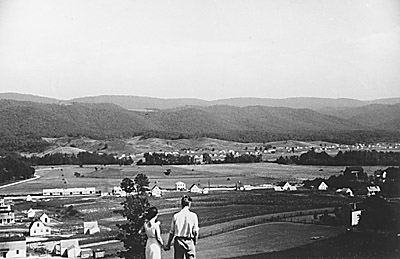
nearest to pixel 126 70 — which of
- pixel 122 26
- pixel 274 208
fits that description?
pixel 122 26

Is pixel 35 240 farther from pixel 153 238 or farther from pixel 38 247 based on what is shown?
pixel 153 238

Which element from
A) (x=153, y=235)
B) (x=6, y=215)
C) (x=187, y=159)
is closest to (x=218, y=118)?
(x=187, y=159)

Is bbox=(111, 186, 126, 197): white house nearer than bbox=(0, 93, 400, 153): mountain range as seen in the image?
Yes

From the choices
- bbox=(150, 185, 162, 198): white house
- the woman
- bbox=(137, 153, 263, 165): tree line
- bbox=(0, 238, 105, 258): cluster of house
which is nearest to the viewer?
the woman

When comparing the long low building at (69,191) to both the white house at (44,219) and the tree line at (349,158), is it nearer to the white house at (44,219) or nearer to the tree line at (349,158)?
the white house at (44,219)

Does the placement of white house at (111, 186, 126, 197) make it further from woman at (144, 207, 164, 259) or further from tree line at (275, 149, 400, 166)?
tree line at (275, 149, 400, 166)

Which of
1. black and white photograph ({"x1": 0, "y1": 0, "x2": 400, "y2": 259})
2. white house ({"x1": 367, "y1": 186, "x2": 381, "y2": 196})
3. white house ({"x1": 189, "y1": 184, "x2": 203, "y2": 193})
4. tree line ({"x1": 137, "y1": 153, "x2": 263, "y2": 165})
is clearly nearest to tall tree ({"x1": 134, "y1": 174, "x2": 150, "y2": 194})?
black and white photograph ({"x1": 0, "y1": 0, "x2": 400, "y2": 259})

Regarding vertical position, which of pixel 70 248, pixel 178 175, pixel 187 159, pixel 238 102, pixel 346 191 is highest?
pixel 238 102
